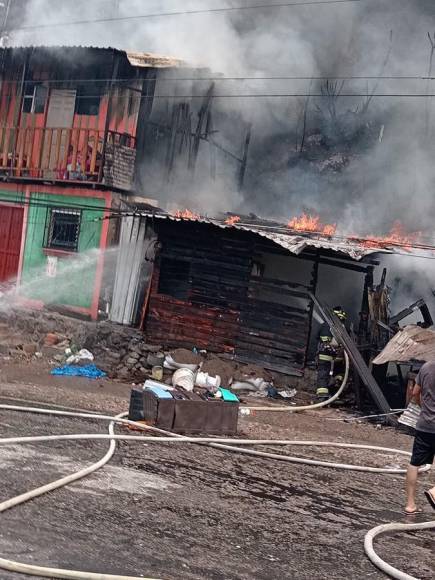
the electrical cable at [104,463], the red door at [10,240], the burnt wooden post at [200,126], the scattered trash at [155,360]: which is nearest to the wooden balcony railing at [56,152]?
the red door at [10,240]

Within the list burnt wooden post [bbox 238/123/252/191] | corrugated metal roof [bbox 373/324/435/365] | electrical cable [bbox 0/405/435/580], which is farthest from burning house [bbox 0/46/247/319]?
electrical cable [bbox 0/405/435/580]

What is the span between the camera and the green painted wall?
18.3 meters

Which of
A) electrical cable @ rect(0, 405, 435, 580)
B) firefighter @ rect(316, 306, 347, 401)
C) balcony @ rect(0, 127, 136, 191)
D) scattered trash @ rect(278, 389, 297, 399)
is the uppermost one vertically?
balcony @ rect(0, 127, 136, 191)

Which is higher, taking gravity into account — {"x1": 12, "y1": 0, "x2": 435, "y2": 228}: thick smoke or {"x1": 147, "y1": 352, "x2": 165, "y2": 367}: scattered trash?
{"x1": 12, "y1": 0, "x2": 435, "y2": 228}: thick smoke

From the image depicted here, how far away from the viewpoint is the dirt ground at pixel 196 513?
198 inches

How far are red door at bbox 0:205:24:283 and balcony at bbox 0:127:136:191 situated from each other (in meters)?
0.96

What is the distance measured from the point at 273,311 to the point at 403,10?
48.6ft

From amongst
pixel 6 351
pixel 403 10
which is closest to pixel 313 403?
pixel 6 351

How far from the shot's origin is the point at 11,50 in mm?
19938

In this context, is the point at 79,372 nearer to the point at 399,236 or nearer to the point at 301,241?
the point at 301,241

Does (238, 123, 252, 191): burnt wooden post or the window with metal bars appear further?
(238, 123, 252, 191): burnt wooden post

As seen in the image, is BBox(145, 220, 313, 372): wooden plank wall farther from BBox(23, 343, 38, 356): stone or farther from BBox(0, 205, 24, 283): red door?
BBox(0, 205, 24, 283): red door

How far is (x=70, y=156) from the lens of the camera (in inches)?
738

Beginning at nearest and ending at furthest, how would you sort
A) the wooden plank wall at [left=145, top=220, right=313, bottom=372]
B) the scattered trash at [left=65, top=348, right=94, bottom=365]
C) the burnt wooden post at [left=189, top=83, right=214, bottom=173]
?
the wooden plank wall at [left=145, top=220, right=313, bottom=372]
the scattered trash at [left=65, top=348, right=94, bottom=365]
the burnt wooden post at [left=189, top=83, right=214, bottom=173]
